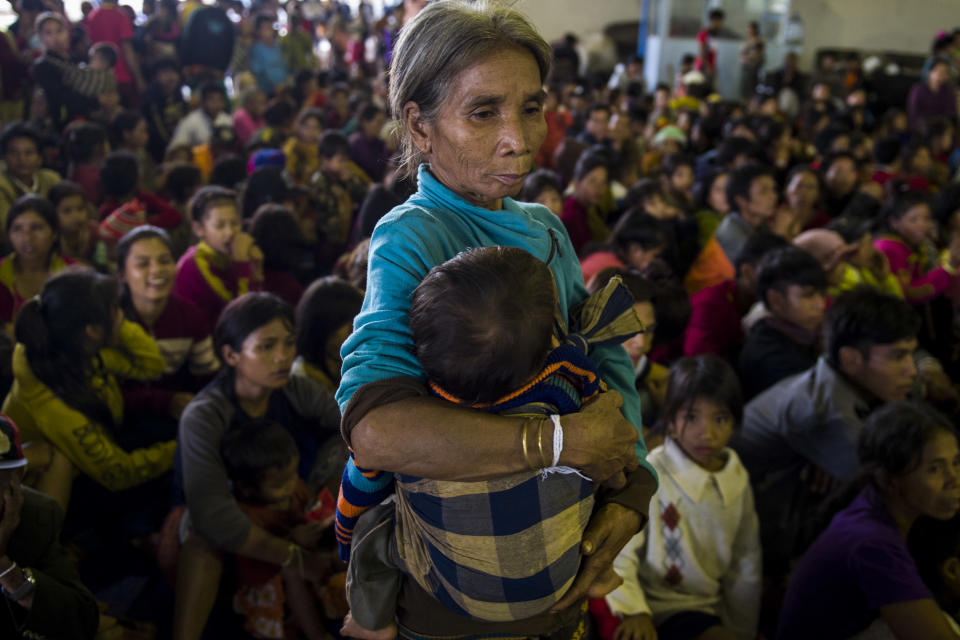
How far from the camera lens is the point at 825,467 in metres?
2.20

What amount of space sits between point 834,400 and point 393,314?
1809mm

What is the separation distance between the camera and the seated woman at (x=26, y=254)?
2.77 m

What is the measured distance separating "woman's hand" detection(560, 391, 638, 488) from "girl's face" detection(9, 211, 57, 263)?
8.99 ft

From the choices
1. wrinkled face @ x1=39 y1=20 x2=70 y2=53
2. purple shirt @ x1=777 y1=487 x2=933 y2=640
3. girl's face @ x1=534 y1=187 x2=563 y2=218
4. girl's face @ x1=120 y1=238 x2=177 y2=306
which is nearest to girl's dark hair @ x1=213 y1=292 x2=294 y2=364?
girl's face @ x1=120 y1=238 x2=177 y2=306

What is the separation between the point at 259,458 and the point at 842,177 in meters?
4.74

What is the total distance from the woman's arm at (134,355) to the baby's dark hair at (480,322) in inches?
71.1

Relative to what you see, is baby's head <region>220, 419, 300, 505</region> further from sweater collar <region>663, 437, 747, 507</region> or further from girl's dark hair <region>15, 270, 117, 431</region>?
sweater collar <region>663, 437, 747, 507</region>

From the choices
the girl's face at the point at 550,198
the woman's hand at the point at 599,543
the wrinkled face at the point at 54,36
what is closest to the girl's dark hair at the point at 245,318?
the woman's hand at the point at 599,543

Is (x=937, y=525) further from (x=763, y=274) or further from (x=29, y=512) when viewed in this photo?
(x=29, y=512)

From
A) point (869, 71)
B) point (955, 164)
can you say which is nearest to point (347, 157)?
point (955, 164)

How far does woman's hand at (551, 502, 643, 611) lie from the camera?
96 centimetres

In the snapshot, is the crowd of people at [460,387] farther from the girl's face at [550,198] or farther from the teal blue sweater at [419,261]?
the girl's face at [550,198]

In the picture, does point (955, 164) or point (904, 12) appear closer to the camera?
point (955, 164)

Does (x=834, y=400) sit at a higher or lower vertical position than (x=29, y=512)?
Result: lower
